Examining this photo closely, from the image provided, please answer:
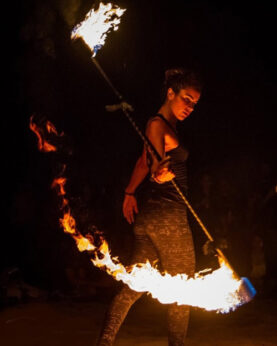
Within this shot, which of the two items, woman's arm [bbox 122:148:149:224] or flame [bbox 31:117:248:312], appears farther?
woman's arm [bbox 122:148:149:224]

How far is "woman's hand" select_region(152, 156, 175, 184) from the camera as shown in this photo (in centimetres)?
307

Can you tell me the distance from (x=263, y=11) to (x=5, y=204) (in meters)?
5.50

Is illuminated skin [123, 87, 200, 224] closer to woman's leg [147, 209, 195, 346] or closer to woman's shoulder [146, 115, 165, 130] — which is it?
woman's shoulder [146, 115, 165, 130]

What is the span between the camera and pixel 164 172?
3.08 metres

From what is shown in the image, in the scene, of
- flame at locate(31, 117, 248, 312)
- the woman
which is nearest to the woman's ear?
the woman

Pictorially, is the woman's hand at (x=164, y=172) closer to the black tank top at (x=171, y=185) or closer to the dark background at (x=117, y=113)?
the black tank top at (x=171, y=185)

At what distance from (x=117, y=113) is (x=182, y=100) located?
469 centimetres

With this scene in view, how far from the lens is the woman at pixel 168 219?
3236mm

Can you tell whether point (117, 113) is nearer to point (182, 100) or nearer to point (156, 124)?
point (182, 100)

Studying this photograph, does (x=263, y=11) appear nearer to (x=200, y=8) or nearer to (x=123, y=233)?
(x=200, y=8)

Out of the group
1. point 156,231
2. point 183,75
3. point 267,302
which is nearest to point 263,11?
point 267,302

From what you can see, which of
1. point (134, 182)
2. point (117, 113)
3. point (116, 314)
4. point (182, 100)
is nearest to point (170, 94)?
point (182, 100)

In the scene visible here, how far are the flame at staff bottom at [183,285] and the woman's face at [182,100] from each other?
1119mm

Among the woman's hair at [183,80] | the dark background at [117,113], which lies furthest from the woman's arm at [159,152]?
the dark background at [117,113]
